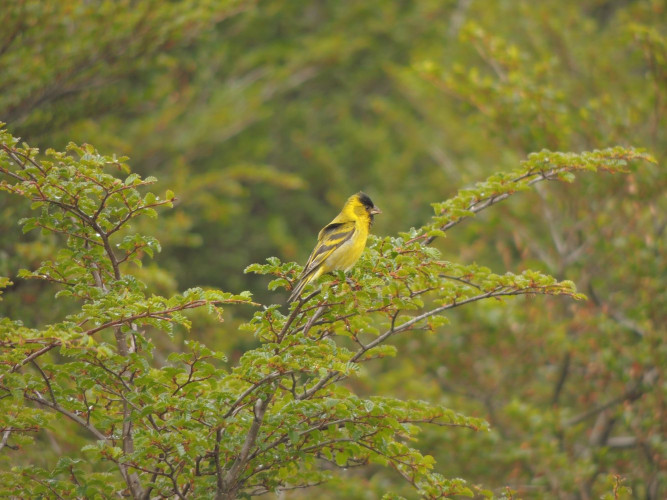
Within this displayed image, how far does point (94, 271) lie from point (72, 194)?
53cm

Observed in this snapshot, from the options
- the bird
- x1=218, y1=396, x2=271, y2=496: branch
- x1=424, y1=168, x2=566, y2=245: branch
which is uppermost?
the bird

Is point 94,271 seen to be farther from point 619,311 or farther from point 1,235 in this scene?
point 619,311

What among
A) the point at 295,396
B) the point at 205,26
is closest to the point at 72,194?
the point at 295,396

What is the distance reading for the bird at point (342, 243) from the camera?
17.1 feet

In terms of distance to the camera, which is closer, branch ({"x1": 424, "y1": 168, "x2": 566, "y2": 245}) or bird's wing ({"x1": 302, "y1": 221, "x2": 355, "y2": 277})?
branch ({"x1": 424, "y1": 168, "x2": 566, "y2": 245})

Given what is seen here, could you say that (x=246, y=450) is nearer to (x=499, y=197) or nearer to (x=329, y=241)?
(x=329, y=241)

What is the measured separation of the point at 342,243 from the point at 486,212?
5.69 meters

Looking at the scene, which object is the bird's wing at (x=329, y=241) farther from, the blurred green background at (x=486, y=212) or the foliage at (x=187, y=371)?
the blurred green background at (x=486, y=212)

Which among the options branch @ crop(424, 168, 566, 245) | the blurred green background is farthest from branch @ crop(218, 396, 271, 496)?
branch @ crop(424, 168, 566, 245)

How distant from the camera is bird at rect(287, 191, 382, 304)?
5.21 meters

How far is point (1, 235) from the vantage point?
7.34 metres

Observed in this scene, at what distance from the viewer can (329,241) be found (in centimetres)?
549

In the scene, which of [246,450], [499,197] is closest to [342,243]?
[499,197]

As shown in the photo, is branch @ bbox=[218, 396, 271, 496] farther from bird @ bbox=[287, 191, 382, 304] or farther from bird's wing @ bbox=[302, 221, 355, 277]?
bird's wing @ bbox=[302, 221, 355, 277]
